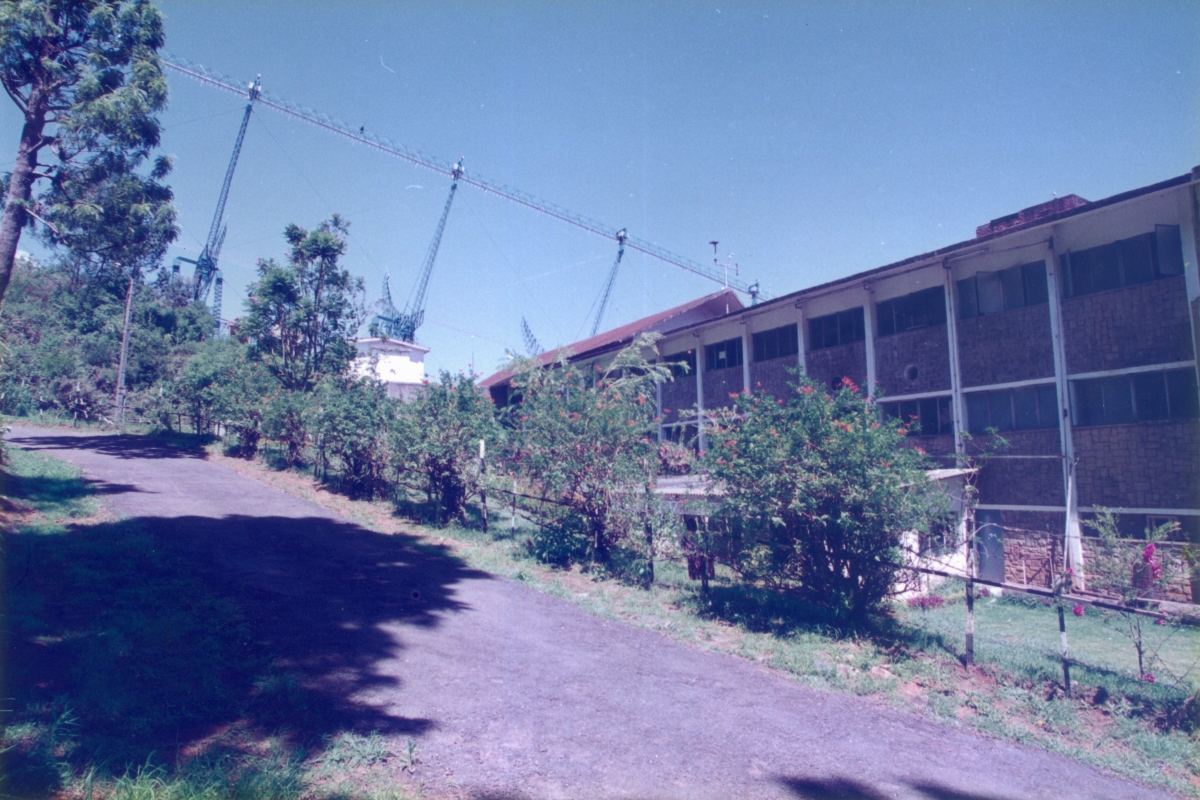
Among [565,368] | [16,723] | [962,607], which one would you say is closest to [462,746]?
[16,723]

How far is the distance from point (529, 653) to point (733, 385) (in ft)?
53.0

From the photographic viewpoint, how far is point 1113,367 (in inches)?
498

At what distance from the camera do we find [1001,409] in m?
14.6

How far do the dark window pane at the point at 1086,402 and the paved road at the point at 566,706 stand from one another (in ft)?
34.8

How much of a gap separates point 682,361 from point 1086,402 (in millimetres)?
12678

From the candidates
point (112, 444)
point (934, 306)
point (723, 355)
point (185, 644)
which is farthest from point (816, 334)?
point (112, 444)

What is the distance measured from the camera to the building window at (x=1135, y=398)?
11.8 meters

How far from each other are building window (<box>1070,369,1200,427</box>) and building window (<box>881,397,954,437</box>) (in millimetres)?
2731

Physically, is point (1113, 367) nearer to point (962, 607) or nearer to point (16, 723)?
point (962, 607)

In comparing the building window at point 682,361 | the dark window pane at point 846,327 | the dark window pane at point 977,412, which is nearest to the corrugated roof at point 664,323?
the building window at point 682,361

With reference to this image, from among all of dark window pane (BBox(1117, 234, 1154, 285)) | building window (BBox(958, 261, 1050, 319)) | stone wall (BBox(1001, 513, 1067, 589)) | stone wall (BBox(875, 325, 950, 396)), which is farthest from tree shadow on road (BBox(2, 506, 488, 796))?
dark window pane (BBox(1117, 234, 1154, 285))

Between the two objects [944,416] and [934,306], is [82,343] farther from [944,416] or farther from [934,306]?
[944,416]

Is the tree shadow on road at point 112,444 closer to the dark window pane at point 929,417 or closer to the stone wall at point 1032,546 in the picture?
the dark window pane at point 929,417

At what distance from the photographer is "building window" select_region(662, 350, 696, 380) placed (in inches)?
915
